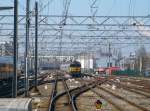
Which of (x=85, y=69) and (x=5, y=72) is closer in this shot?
(x=5, y=72)

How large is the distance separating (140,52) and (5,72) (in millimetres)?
104265

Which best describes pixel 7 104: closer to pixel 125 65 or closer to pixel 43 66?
pixel 125 65

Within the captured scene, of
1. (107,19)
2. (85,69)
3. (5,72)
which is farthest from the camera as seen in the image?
(85,69)

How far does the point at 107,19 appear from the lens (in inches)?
2344

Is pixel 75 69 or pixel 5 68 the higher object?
pixel 5 68

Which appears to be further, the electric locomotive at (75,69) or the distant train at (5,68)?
the electric locomotive at (75,69)

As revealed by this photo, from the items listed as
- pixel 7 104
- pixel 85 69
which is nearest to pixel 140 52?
pixel 85 69

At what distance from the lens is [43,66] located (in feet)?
620

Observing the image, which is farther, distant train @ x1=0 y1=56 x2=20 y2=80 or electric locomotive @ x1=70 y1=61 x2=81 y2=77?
electric locomotive @ x1=70 y1=61 x2=81 y2=77

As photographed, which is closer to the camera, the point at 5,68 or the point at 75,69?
the point at 5,68

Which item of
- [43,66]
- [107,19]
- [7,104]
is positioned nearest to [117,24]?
[107,19]

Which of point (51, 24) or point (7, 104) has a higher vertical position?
point (51, 24)

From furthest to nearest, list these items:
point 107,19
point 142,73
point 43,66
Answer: point 43,66 < point 142,73 < point 107,19

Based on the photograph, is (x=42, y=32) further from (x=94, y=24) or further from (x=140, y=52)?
(x=140, y=52)
